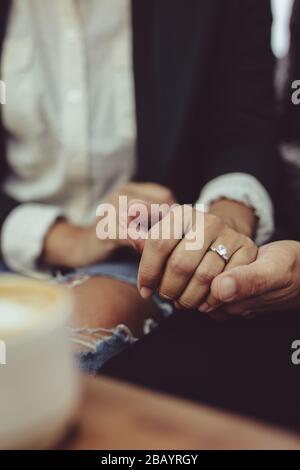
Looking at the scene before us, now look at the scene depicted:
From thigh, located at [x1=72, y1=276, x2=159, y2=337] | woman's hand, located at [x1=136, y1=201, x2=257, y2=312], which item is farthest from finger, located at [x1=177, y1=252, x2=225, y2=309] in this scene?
thigh, located at [x1=72, y1=276, x2=159, y2=337]

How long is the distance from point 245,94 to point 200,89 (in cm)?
7

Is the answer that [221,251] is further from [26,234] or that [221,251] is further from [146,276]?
[26,234]

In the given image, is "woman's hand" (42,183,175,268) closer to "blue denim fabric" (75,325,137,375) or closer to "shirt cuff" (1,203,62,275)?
"shirt cuff" (1,203,62,275)

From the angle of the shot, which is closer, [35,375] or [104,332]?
[35,375]

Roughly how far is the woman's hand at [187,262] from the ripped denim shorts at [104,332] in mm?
69

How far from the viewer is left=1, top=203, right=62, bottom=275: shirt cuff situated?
0.69 meters

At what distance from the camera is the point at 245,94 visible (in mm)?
756

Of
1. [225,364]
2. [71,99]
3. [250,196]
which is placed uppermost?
[71,99]

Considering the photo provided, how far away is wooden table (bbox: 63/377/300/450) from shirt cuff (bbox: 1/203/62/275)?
0.45 metres

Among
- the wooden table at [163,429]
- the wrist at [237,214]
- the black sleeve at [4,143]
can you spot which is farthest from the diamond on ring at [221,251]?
the black sleeve at [4,143]

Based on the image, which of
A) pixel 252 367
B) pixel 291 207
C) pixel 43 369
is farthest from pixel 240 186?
pixel 43 369

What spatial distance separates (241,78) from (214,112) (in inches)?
2.2

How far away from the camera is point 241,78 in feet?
2.46

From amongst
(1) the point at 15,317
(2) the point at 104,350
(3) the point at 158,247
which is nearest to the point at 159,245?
(3) the point at 158,247
